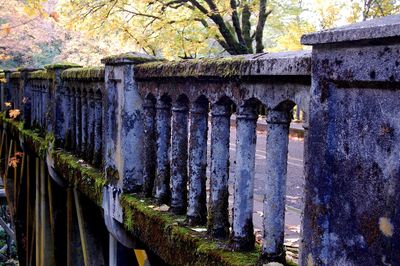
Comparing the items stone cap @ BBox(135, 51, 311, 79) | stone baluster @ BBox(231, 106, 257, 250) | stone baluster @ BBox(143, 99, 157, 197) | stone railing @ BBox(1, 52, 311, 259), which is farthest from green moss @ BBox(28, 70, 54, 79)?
stone baluster @ BBox(231, 106, 257, 250)

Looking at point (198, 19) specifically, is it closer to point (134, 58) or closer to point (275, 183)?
point (134, 58)

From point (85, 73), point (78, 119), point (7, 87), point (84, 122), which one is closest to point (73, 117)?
point (78, 119)

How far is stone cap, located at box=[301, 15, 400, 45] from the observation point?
1.43 metres

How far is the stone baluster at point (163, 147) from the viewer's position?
10.5 ft

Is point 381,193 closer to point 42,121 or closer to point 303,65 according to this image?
point 303,65

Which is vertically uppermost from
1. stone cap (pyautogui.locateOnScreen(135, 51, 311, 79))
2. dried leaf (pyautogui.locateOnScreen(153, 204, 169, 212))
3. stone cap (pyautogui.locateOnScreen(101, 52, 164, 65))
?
stone cap (pyautogui.locateOnScreen(101, 52, 164, 65))

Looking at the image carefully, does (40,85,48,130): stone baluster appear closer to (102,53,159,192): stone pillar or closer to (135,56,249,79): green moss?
(102,53,159,192): stone pillar

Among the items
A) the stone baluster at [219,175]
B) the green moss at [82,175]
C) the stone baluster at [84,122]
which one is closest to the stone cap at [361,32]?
the stone baluster at [219,175]

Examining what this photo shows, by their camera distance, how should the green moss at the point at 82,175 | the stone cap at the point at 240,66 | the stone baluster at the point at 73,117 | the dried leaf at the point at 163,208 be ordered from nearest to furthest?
the stone cap at the point at 240,66 → the dried leaf at the point at 163,208 → the green moss at the point at 82,175 → the stone baluster at the point at 73,117

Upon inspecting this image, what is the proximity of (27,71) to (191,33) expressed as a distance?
6.14 meters

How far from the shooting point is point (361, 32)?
153cm

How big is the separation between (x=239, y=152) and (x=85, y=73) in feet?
8.35

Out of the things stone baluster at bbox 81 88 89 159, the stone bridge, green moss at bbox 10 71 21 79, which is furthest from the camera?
green moss at bbox 10 71 21 79

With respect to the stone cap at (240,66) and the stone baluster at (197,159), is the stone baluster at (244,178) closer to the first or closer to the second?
the stone cap at (240,66)
